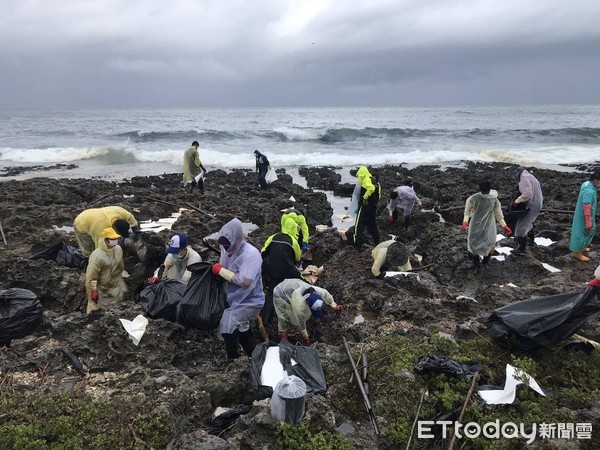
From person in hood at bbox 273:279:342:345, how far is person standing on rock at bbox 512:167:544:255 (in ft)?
15.0

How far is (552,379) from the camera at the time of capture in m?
3.61

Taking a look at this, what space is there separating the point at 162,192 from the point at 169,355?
10.1m

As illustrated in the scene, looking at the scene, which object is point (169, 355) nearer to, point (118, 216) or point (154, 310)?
point (154, 310)

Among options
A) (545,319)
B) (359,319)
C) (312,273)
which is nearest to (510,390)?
(545,319)

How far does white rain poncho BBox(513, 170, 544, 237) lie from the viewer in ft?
24.3

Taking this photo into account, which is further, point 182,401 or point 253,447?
point 182,401

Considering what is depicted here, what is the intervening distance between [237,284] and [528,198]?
588 cm

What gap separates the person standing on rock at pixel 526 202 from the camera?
7430 mm

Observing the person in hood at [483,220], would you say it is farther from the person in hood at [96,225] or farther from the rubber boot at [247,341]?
the person in hood at [96,225]

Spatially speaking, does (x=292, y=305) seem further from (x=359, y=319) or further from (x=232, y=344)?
(x=359, y=319)

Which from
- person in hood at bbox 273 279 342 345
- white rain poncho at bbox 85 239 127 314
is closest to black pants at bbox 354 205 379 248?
person in hood at bbox 273 279 342 345

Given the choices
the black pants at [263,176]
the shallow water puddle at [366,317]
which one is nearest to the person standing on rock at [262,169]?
the black pants at [263,176]

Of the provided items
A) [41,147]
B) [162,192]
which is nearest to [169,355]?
[162,192]

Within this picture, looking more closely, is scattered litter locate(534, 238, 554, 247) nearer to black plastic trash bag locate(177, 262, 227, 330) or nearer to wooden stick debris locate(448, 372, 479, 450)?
wooden stick debris locate(448, 372, 479, 450)
